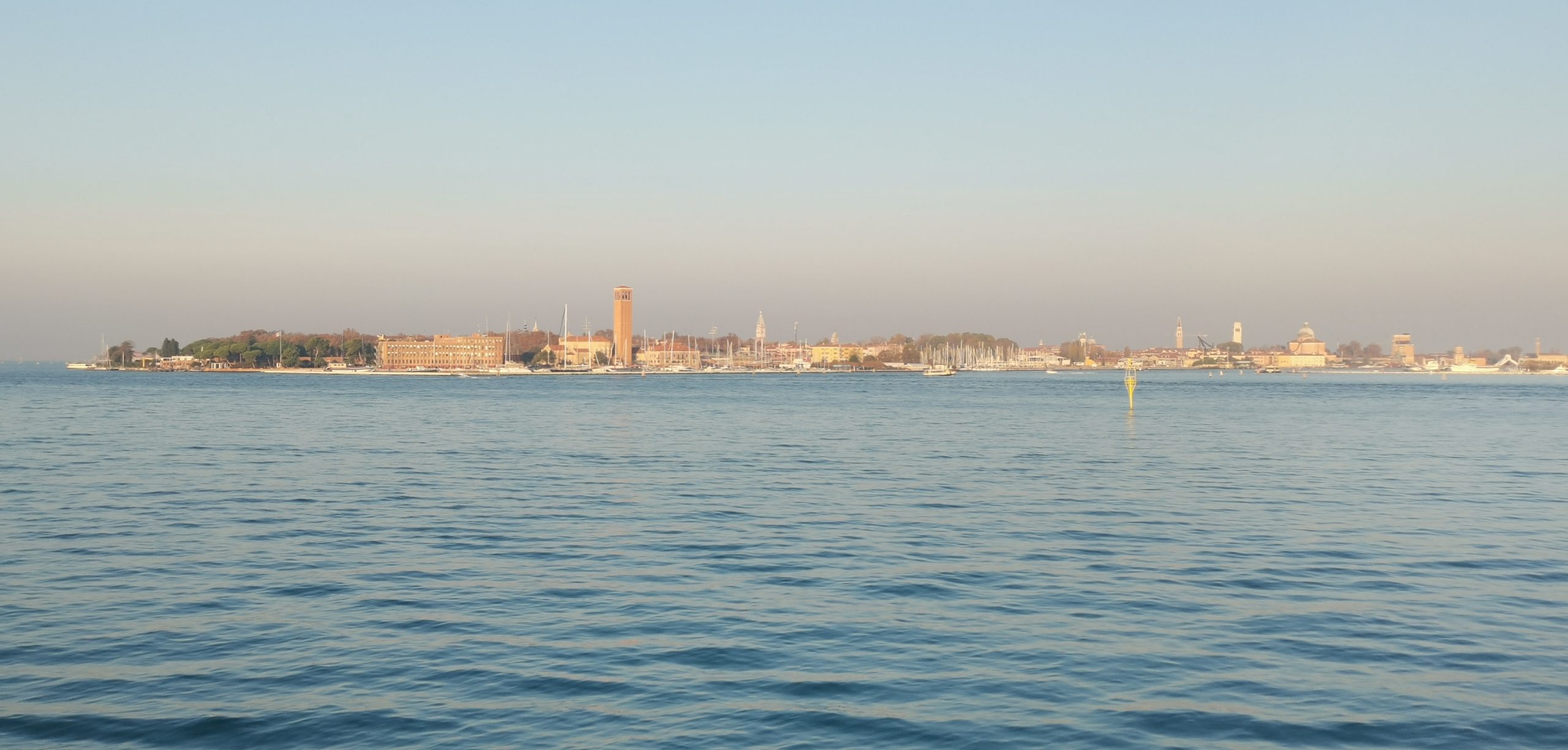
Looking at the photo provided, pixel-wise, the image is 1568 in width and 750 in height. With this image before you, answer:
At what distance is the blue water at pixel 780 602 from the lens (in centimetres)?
844

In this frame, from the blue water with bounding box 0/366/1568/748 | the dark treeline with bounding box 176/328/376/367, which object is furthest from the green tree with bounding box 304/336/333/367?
the blue water with bounding box 0/366/1568/748

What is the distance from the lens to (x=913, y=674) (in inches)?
376

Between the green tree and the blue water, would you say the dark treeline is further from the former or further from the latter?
the blue water

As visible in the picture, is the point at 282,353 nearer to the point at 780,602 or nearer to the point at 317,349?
the point at 317,349

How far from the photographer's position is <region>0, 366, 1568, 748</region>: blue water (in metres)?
8.44

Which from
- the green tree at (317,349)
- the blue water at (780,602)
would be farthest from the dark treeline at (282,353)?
the blue water at (780,602)

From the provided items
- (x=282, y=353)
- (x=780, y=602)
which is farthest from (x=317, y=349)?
(x=780, y=602)

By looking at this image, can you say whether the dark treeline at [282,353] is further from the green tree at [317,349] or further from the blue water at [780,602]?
the blue water at [780,602]

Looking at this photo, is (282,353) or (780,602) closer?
(780,602)

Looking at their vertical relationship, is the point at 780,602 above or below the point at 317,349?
below

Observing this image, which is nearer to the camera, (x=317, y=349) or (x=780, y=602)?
(x=780, y=602)

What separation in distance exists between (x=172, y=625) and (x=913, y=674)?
6661mm

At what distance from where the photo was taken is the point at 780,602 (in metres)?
12.5

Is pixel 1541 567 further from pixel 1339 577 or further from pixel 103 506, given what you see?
pixel 103 506
